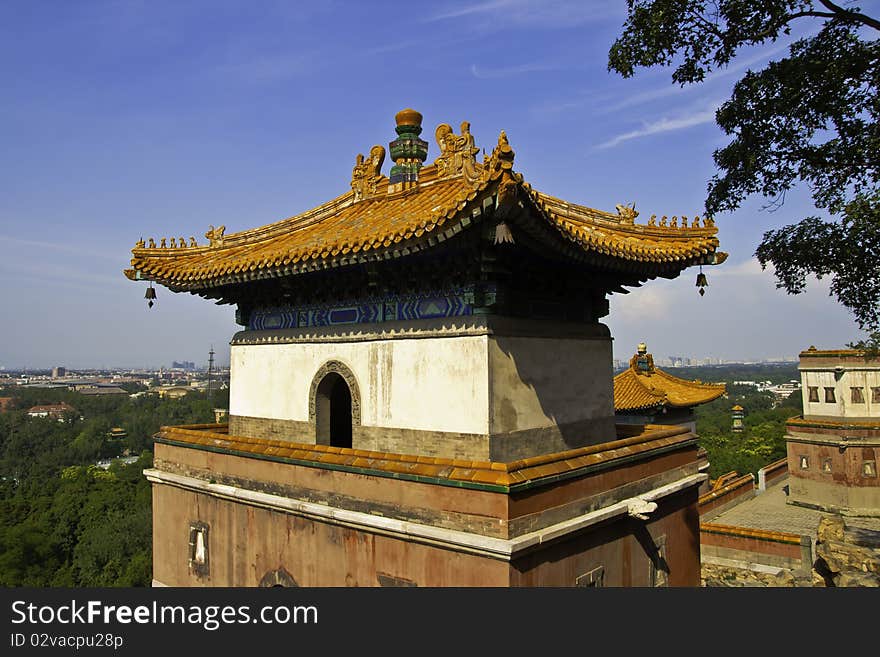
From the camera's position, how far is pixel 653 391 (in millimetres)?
23266

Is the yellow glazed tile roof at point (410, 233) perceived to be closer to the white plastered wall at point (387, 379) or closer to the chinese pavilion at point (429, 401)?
the chinese pavilion at point (429, 401)

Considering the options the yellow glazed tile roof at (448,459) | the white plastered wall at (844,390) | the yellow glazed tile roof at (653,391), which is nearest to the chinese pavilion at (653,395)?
the yellow glazed tile roof at (653,391)

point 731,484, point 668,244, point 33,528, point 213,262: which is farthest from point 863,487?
point 33,528

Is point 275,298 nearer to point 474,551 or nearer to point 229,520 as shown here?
point 229,520

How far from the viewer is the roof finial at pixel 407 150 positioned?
1056 cm

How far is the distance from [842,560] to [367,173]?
17262mm

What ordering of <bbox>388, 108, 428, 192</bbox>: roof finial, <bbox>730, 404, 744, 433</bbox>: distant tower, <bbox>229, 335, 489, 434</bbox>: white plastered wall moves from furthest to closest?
<bbox>730, 404, 744, 433</bbox>: distant tower → <bbox>388, 108, 428, 192</bbox>: roof finial → <bbox>229, 335, 489, 434</bbox>: white plastered wall

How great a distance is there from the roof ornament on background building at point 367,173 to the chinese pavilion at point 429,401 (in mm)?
39

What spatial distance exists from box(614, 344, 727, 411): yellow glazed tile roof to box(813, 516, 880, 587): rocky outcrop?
5971mm

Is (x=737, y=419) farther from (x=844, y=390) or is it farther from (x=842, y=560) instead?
(x=842, y=560)

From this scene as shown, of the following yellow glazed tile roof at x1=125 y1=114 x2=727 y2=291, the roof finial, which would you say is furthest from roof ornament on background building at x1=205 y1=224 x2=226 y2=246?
the roof finial

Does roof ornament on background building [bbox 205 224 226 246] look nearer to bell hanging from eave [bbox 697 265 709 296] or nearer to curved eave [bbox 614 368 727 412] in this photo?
bell hanging from eave [bbox 697 265 709 296]

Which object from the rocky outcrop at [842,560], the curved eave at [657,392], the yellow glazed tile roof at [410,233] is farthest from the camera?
the curved eave at [657,392]

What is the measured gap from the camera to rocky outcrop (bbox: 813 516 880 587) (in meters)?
16.5
